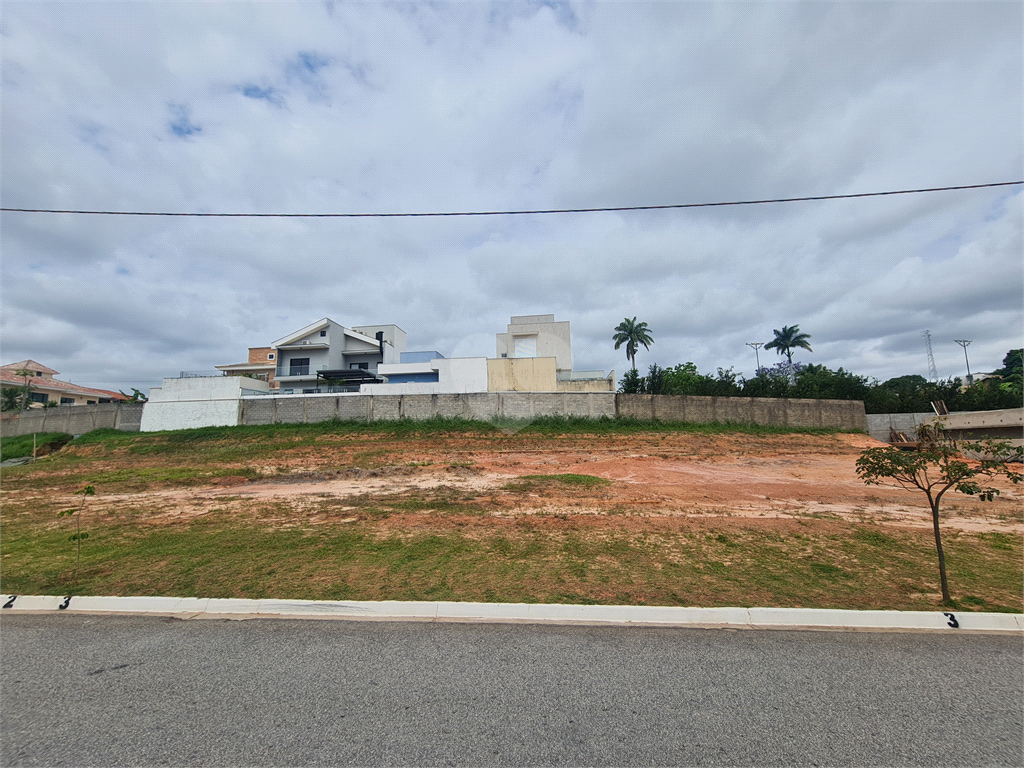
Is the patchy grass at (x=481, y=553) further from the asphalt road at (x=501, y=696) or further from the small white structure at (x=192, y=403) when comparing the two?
the small white structure at (x=192, y=403)

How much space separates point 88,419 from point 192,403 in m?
8.67

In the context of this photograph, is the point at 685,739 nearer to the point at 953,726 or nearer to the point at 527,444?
the point at 953,726

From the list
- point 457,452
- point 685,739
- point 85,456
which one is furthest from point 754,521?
point 85,456

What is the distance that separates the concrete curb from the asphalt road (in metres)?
0.25

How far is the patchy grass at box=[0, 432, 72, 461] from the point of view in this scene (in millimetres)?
29953

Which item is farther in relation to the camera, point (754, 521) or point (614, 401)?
point (614, 401)

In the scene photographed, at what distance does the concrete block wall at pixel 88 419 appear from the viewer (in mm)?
34656

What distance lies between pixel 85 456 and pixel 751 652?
119 feet

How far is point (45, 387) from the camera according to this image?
54094mm

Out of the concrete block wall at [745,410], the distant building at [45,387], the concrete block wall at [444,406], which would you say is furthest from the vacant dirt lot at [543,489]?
the distant building at [45,387]

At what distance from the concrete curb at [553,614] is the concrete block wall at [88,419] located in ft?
115

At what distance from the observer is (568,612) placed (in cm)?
578

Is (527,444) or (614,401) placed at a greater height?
(614,401)

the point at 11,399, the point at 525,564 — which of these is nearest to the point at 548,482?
the point at 525,564
